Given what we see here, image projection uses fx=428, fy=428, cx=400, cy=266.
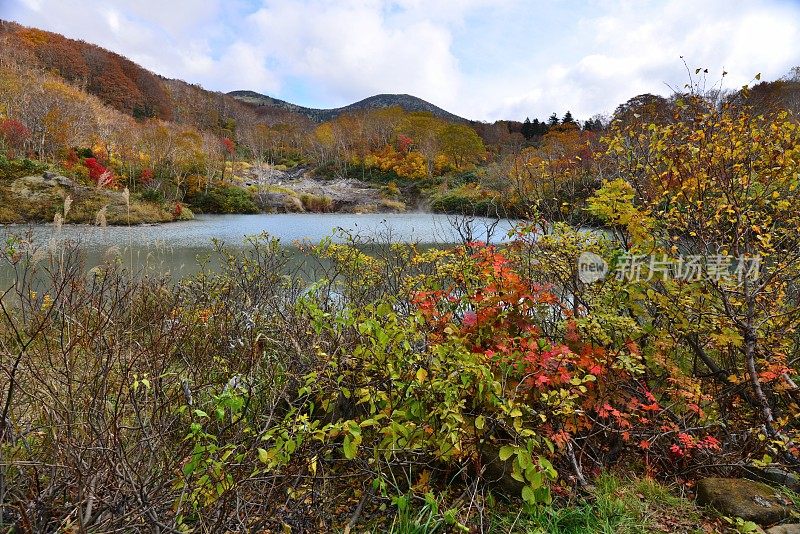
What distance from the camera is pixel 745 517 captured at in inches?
93.5

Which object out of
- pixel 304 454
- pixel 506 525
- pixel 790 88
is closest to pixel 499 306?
pixel 506 525

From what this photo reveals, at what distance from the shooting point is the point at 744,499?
96.9 inches

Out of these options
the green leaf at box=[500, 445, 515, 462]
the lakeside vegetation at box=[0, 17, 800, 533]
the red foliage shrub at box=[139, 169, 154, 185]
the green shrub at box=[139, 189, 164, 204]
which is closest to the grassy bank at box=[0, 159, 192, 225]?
the green shrub at box=[139, 189, 164, 204]

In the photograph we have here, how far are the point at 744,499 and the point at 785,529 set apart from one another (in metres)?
0.20

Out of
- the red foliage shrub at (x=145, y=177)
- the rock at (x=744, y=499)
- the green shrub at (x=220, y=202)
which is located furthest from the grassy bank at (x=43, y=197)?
the rock at (x=744, y=499)

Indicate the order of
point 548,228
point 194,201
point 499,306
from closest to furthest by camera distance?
point 499,306
point 548,228
point 194,201

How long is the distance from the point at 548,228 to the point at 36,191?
86.5 ft

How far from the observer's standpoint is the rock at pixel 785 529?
7.45 feet

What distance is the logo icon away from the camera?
11.1 ft

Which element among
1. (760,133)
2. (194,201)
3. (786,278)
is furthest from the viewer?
(194,201)

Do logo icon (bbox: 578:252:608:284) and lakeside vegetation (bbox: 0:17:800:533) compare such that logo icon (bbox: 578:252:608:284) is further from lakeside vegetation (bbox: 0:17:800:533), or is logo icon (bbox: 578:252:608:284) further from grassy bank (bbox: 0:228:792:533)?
grassy bank (bbox: 0:228:792:533)

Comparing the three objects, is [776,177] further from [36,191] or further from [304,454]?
[36,191]

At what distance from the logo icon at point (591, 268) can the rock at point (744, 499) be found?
58.6 inches

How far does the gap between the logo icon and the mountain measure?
119892 millimetres
